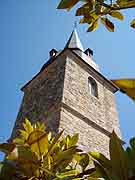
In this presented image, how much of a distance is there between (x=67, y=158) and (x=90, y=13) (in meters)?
0.52

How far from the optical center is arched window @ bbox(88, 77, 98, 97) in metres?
11.7

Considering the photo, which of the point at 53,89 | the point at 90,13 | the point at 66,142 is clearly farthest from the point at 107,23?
the point at 53,89

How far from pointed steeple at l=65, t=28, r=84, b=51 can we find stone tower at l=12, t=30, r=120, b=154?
344cm

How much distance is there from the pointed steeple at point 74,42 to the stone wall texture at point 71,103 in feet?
11.5

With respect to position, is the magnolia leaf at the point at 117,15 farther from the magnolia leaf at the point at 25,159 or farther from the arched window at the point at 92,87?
the arched window at the point at 92,87

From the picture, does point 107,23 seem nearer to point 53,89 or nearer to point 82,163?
point 82,163

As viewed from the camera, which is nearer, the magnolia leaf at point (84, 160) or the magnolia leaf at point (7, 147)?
the magnolia leaf at point (7, 147)

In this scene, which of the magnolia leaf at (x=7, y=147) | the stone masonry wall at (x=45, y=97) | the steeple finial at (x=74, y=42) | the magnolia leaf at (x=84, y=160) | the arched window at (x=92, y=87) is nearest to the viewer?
the magnolia leaf at (x=7, y=147)

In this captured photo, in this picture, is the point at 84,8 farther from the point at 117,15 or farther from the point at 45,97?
the point at 45,97

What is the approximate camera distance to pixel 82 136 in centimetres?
847

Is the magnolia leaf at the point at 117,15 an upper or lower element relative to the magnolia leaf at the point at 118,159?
upper

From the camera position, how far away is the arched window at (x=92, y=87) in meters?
11.7

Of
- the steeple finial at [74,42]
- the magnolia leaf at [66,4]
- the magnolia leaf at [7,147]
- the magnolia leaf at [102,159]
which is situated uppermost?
the steeple finial at [74,42]

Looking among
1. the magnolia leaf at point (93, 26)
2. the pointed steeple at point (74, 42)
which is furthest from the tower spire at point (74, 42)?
the magnolia leaf at point (93, 26)
